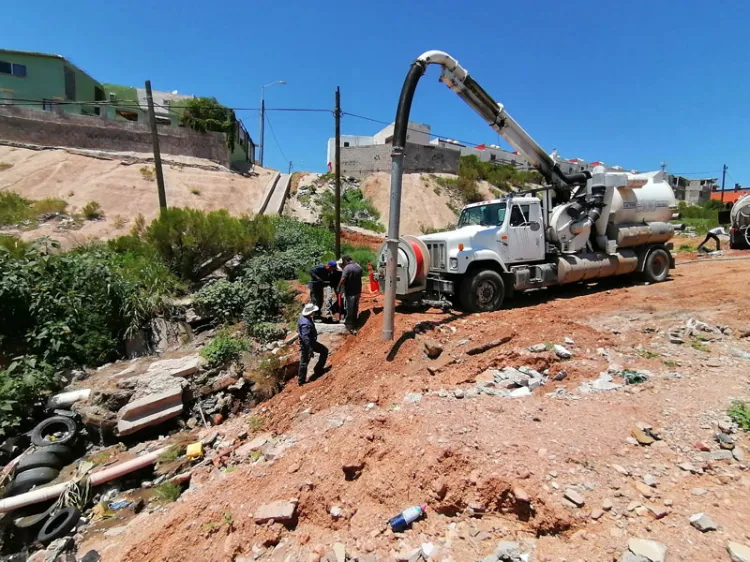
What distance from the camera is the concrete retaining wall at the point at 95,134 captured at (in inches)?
953

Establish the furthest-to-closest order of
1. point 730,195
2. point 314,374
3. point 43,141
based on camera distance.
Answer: point 730,195 < point 43,141 < point 314,374

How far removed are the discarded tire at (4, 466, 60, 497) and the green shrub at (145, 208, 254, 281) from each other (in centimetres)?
643

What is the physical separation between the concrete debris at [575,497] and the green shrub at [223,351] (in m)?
5.82

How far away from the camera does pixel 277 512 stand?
11.7 ft

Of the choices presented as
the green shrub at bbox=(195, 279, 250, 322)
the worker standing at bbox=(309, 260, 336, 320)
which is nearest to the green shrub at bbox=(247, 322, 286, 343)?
the worker standing at bbox=(309, 260, 336, 320)

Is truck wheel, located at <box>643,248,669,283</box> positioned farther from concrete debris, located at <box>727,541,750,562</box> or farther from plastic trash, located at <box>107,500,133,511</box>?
plastic trash, located at <box>107,500,133,511</box>

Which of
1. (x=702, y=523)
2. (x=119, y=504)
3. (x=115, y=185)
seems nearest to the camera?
(x=702, y=523)

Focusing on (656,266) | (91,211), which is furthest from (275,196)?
(656,266)

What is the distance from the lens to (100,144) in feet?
84.7

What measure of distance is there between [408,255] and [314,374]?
274 centimetres

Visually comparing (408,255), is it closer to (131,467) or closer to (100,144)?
(131,467)

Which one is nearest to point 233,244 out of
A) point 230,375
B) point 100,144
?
point 230,375

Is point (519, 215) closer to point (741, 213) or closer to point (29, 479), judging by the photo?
point (29, 479)

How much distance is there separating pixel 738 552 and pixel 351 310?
5.94 m
